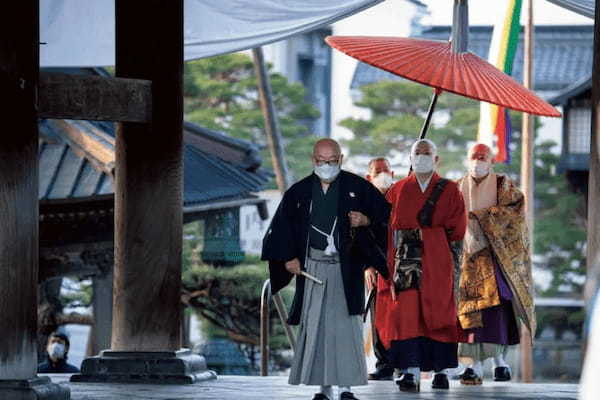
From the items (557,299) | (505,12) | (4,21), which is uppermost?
(505,12)

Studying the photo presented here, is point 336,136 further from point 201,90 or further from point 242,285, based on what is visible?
point 242,285

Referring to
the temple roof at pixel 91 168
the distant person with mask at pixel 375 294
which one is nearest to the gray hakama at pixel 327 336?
the distant person with mask at pixel 375 294

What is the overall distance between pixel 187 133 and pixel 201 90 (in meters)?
8.88

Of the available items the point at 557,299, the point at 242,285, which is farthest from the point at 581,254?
the point at 242,285

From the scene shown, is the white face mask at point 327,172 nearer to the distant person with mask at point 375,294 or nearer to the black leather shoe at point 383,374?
the distant person with mask at point 375,294

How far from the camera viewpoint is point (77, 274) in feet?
48.4

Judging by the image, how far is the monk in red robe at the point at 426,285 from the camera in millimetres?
8383

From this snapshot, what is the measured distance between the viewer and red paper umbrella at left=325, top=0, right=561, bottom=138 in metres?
8.36

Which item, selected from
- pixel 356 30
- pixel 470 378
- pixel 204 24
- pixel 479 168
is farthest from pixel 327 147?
pixel 356 30

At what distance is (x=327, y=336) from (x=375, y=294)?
6.63 ft

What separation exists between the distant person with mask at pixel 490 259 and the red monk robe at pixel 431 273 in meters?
0.67

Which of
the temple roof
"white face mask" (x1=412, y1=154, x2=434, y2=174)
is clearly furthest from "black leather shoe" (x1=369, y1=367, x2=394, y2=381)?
the temple roof

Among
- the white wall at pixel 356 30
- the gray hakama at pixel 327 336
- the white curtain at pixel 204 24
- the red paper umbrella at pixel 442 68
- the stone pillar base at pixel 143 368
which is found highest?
the white wall at pixel 356 30

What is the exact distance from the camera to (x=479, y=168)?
357 inches
